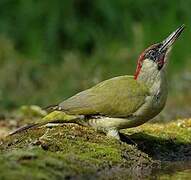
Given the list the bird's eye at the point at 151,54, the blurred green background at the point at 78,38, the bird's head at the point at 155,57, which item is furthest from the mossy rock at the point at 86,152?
the blurred green background at the point at 78,38

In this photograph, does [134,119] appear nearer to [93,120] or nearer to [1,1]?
[93,120]

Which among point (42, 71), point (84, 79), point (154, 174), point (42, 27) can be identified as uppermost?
point (42, 27)

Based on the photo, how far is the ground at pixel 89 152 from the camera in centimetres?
567

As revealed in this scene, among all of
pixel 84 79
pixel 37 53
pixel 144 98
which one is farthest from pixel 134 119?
pixel 37 53

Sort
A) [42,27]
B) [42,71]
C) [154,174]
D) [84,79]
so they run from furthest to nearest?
1. [42,27]
2. [42,71]
3. [84,79]
4. [154,174]

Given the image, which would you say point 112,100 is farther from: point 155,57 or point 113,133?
point 155,57

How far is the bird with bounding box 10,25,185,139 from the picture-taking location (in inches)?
285

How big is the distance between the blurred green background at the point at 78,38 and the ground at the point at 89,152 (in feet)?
23.2

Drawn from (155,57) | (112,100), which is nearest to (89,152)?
(112,100)

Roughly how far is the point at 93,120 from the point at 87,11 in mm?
10631

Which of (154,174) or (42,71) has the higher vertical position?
(42,71)

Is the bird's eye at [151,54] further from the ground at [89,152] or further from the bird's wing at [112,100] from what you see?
the ground at [89,152]

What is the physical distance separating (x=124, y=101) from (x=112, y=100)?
11 cm

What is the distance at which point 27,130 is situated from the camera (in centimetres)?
762
